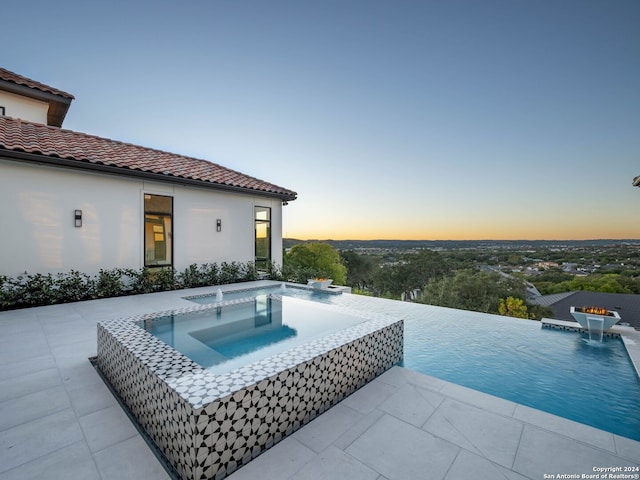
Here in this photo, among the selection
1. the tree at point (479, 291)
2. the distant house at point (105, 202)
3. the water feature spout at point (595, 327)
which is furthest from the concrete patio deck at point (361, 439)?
the tree at point (479, 291)

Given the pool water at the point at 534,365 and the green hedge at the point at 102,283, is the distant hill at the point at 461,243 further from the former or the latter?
the pool water at the point at 534,365

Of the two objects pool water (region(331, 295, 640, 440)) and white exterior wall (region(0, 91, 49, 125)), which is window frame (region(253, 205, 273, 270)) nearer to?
pool water (region(331, 295, 640, 440))

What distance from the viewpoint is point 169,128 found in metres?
12.4

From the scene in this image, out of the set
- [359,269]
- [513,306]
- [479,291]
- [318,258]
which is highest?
[318,258]

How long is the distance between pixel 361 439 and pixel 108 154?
10.3m

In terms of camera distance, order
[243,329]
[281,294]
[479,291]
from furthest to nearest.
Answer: [479,291], [281,294], [243,329]

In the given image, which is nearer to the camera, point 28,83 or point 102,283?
point 102,283

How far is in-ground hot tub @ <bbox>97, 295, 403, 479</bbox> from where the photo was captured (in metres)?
2.17

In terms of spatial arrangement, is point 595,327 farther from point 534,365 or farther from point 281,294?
point 281,294

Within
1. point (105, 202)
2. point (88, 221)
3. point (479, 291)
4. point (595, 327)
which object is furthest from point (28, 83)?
point (479, 291)

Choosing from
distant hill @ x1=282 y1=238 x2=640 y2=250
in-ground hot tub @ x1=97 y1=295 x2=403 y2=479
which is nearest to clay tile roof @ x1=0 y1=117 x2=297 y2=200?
distant hill @ x1=282 y1=238 x2=640 y2=250

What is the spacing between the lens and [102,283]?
8.00 metres

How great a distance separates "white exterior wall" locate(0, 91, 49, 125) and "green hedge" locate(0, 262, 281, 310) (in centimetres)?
711

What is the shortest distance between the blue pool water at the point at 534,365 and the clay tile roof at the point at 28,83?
45.7 ft
